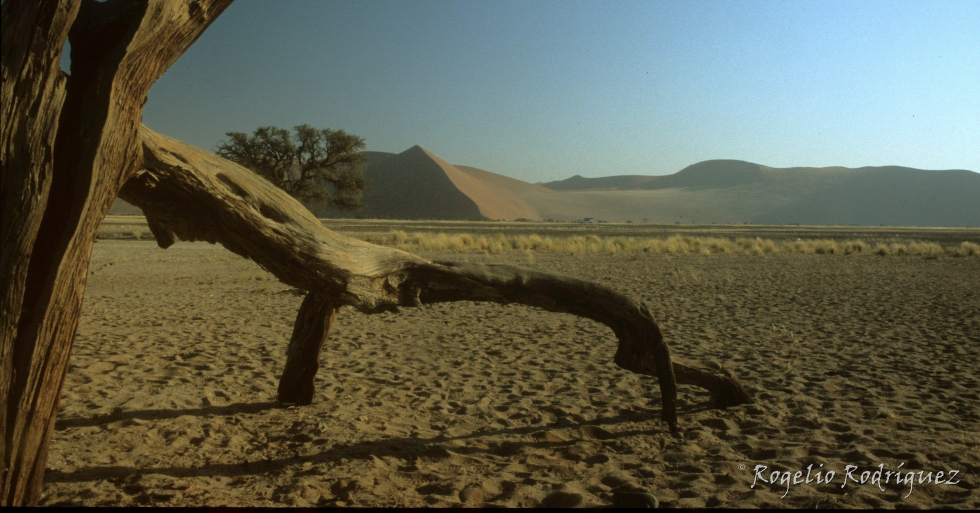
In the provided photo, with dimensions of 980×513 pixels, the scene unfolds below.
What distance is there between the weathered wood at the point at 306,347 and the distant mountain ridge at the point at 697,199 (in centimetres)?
9302

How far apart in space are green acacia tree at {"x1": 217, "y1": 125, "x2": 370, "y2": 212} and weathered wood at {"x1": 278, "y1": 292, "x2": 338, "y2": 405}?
22206mm

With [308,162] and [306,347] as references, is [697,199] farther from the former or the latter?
[306,347]

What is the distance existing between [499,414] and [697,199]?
14190 centimetres

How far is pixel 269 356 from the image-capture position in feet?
22.6

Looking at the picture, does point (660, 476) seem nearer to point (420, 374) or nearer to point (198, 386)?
point (420, 374)

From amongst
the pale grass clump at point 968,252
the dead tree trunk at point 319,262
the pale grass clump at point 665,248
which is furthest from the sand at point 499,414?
the pale grass clump at point 968,252

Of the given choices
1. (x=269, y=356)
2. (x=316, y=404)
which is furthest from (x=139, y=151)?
(x=269, y=356)

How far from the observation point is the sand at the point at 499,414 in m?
3.52

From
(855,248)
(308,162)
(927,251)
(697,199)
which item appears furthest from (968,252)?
(697,199)

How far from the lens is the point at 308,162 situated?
29.5 metres

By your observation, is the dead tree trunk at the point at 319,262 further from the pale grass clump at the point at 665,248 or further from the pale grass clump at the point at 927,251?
the pale grass clump at the point at 927,251

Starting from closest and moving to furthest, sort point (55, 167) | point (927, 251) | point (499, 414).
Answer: point (55, 167) < point (499, 414) < point (927, 251)

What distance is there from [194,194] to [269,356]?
4220 mm

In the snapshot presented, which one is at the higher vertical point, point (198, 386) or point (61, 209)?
point (61, 209)
